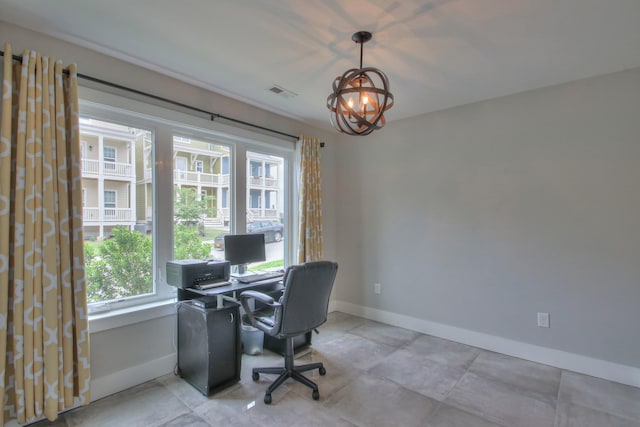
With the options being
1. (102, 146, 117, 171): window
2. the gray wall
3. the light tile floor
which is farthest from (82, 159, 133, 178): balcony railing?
Result: the gray wall

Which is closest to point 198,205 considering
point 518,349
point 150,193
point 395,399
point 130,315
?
point 150,193

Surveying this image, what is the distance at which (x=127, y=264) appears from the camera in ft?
8.22

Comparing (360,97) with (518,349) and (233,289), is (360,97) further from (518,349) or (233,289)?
(518,349)

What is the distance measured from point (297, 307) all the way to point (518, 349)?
2.26 meters

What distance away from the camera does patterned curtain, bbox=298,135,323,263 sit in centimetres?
371

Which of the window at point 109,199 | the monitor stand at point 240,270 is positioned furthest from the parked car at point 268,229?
the window at point 109,199

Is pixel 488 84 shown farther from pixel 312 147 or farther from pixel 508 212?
pixel 312 147

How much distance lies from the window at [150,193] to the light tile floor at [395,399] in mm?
780

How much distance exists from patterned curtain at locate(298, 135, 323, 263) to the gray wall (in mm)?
615

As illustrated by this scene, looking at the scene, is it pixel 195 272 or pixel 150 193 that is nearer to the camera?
pixel 195 272

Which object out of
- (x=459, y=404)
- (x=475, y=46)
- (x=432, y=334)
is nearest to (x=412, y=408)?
(x=459, y=404)

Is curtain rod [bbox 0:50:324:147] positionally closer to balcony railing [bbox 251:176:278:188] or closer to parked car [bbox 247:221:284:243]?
balcony railing [bbox 251:176:278:188]

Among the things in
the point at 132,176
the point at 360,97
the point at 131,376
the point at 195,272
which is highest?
the point at 360,97

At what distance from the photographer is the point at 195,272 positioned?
8.25 feet
